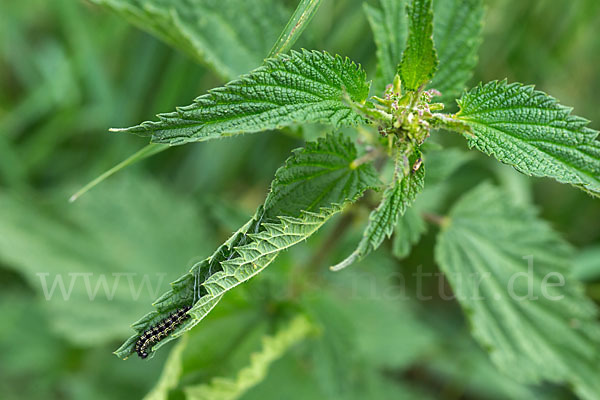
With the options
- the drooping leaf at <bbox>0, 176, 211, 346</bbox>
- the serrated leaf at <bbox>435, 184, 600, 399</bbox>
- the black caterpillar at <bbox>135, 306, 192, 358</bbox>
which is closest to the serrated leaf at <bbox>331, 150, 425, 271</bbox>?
the black caterpillar at <bbox>135, 306, 192, 358</bbox>

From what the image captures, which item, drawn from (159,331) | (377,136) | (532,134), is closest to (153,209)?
(377,136)

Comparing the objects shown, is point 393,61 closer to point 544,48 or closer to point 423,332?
point 423,332

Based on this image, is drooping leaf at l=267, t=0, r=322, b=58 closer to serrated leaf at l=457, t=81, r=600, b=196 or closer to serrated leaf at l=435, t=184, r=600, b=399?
serrated leaf at l=457, t=81, r=600, b=196

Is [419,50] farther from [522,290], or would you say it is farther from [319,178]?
[522,290]

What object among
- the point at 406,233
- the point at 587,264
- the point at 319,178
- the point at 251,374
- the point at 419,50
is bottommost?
the point at 587,264

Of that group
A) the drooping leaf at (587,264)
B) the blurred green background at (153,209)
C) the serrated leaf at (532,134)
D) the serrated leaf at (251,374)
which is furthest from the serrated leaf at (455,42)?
the drooping leaf at (587,264)

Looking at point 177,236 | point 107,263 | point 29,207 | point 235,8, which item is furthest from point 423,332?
point 29,207
